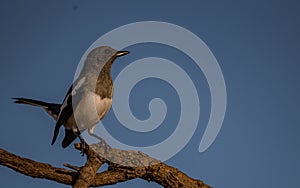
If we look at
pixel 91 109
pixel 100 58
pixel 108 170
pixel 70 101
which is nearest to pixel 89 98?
pixel 91 109

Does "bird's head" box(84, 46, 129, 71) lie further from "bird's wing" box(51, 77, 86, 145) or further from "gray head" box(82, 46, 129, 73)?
"bird's wing" box(51, 77, 86, 145)

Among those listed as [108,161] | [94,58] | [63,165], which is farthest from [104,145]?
[94,58]

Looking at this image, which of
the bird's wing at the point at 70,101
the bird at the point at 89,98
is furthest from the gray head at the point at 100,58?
the bird's wing at the point at 70,101

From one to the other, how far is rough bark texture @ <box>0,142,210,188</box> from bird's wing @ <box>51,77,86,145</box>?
168 cm

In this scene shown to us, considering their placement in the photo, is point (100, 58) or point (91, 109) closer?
point (91, 109)

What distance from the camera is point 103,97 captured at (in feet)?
24.2

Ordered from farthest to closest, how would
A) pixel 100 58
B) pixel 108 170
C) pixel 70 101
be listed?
pixel 100 58, pixel 70 101, pixel 108 170

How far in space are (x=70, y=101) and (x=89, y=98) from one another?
0.36 meters

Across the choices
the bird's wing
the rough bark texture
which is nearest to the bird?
the bird's wing

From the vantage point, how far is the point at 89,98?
288 inches

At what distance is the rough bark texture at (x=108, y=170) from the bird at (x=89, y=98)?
53.1 inches

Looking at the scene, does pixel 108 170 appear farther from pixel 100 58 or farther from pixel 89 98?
pixel 100 58

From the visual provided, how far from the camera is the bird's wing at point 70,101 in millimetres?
7406

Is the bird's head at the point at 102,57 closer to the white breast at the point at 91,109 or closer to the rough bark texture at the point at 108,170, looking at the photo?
the white breast at the point at 91,109
